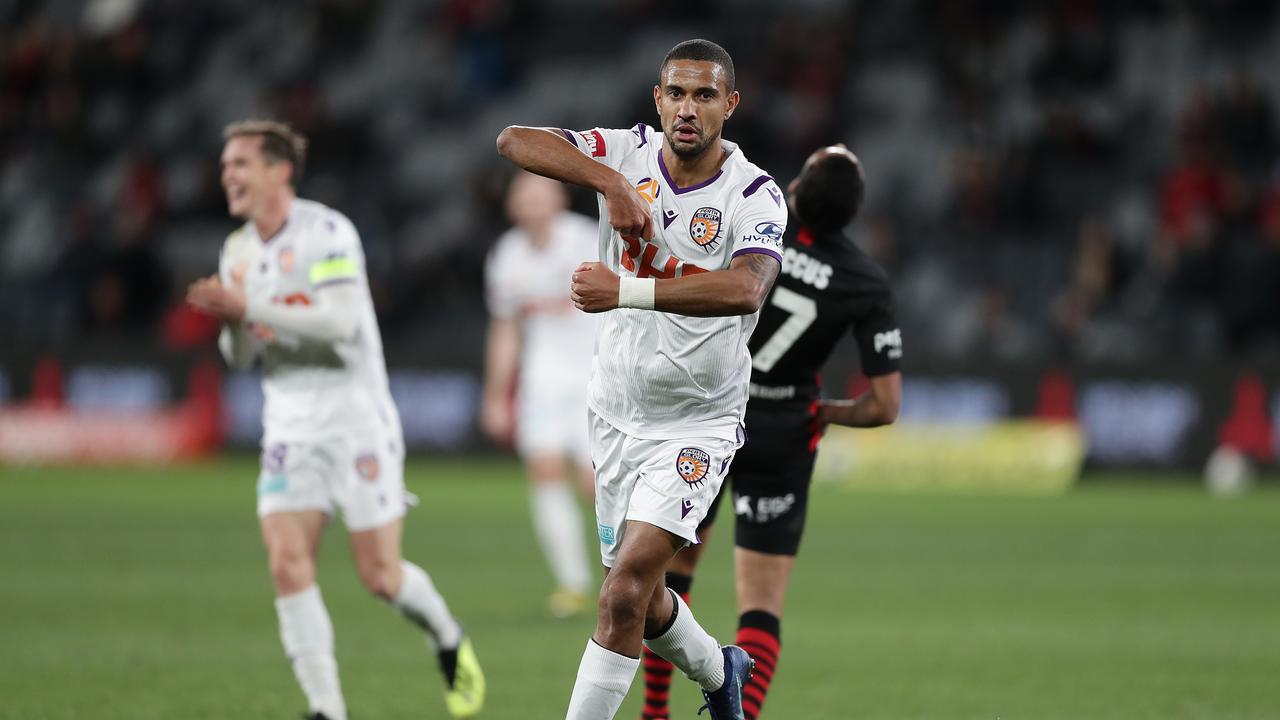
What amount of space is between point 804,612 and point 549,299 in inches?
113

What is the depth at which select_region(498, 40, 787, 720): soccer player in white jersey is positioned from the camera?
221 inches

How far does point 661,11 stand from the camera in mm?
26469

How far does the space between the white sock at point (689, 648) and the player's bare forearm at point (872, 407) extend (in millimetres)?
1202

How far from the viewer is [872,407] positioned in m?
6.86

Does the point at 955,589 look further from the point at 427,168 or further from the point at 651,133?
the point at 427,168

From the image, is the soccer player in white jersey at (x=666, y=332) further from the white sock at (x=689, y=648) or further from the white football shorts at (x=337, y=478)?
the white football shorts at (x=337, y=478)

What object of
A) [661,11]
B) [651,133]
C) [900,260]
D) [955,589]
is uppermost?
[661,11]

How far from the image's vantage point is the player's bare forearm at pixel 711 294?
5.44 meters

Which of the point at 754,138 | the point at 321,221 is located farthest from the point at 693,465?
the point at 754,138

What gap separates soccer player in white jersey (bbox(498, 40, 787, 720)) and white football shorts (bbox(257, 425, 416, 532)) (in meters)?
1.54

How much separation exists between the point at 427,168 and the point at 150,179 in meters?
4.18

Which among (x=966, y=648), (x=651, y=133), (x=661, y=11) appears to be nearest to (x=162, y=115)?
(x=661, y=11)

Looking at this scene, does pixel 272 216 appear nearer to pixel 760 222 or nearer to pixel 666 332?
pixel 666 332

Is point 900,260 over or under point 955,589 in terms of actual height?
over
